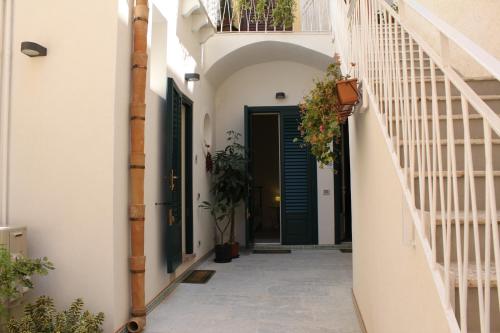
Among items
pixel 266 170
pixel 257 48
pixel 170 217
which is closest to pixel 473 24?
pixel 170 217

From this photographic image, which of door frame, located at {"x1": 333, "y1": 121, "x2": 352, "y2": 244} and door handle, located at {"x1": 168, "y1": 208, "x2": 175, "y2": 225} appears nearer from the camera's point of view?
door handle, located at {"x1": 168, "y1": 208, "x2": 175, "y2": 225}

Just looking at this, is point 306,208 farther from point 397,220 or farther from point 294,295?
point 397,220

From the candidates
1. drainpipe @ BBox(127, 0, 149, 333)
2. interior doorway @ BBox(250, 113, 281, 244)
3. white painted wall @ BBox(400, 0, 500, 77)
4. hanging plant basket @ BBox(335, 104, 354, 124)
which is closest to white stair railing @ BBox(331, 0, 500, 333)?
hanging plant basket @ BBox(335, 104, 354, 124)

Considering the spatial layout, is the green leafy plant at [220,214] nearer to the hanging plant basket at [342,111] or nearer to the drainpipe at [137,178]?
the drainpipe at [137,178]

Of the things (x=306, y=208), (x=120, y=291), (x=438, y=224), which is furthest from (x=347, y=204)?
(x=438, y=224)

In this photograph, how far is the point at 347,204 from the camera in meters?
7.94

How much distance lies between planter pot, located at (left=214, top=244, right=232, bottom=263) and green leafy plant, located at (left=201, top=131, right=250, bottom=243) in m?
0.31

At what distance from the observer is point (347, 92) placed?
276 cm

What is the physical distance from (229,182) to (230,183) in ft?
0.09

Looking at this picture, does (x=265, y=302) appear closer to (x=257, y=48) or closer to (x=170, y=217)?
(x=170, y=217)

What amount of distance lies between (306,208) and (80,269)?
4873 mm

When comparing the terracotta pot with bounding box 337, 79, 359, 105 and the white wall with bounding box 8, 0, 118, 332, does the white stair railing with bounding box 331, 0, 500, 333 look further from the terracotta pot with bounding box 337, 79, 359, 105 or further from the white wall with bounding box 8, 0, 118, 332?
the white wall with bounding box 8, 0, 118, 332

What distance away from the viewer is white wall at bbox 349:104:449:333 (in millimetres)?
1534

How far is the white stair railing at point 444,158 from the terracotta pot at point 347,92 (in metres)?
0.10
